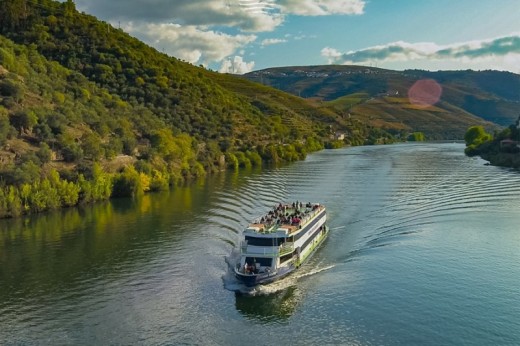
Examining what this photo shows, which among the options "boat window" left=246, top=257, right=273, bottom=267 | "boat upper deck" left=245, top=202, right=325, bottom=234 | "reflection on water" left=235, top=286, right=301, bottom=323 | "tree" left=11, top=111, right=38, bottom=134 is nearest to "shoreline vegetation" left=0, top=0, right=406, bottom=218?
"tree" left=11, top=111, right=38, bottom=134

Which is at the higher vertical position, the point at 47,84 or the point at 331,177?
the point at 47,84

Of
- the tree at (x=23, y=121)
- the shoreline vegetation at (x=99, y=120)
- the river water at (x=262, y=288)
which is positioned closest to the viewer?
the river water at (x=262, y=288)

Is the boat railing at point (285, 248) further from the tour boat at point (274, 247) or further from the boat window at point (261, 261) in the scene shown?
the boat window at point (261, 261)

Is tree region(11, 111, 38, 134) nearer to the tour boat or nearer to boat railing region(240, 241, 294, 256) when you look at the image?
the tour boat

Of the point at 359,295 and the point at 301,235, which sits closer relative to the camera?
the point at 359,295

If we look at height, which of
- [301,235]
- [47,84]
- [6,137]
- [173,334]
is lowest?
[173,334]

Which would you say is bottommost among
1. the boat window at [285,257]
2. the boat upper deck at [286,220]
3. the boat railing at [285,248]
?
the boat window at [285,257]

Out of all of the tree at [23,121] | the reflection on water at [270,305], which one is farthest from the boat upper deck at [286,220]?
the tree at [23,121]

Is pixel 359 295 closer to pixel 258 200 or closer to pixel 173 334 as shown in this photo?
pixel 173 334

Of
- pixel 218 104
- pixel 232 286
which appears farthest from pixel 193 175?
pixel 232 286

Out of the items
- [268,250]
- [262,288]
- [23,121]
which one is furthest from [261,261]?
[23,121]
